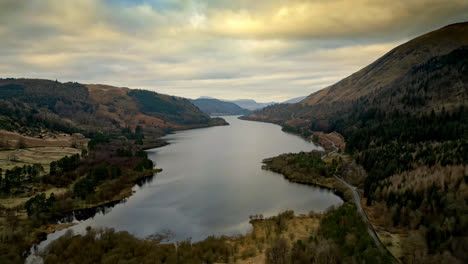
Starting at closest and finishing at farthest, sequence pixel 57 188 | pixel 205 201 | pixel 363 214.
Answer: pixel 363 214
pixel 205 201
pixel 57 188

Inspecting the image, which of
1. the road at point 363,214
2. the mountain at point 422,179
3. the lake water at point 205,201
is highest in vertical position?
the mountain at point 422,179

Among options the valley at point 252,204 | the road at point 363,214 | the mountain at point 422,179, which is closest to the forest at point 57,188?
the valley at point 252,204

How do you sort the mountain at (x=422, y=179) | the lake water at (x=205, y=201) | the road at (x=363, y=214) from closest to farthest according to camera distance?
the mountain at (x=422, y=179) < the road at (x=363, y=214) < the lake water at (x=205, y=201)

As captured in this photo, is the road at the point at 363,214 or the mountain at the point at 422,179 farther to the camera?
the road at the point at 363,214

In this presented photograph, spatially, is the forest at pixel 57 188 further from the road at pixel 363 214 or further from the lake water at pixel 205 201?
the road at pixel 363 214

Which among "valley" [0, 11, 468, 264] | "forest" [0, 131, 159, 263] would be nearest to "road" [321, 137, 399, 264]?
"valley" [0, 11, 468, 264]

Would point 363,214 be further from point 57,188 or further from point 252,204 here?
point 57,188

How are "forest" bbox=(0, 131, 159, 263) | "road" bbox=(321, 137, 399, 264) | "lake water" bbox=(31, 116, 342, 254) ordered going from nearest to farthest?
"road" bbox=(321, 137, 399, 264) → "forest" bbox=(0, 131, 159, 263) → "lake water" bbox=(31, 116, 342, 254)

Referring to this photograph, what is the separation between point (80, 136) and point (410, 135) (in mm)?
158265

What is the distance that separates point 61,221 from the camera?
49250mm

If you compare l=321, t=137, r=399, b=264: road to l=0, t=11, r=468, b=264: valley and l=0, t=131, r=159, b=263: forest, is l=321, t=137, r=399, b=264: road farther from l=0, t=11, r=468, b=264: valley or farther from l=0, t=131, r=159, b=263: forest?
l=0, t=131, r=159, b=263: forest

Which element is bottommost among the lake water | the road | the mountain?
the lake water

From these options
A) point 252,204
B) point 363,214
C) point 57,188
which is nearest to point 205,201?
point 252,204

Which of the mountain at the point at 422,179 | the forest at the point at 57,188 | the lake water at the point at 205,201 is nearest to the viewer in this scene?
the mountain at the point at 422,179
